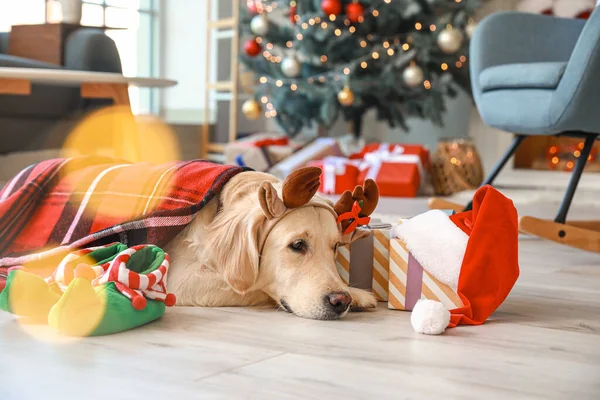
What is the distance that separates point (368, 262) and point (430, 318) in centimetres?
31

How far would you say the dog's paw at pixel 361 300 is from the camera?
1567mm

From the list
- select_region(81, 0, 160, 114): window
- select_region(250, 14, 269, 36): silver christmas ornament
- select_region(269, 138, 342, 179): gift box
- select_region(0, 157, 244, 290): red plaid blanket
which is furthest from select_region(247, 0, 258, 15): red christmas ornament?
select_region(0, 157, 244, 290): red plaid blanket

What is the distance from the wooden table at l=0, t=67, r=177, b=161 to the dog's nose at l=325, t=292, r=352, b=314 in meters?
1.49

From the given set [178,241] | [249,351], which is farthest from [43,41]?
[249,351]

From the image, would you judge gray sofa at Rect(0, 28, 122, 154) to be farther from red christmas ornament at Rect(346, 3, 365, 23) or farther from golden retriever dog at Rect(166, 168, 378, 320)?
golden retriever dog at Rect(166, 168, 378, 320)

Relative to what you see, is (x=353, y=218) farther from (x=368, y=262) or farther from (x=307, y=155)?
(x=307, y=155)

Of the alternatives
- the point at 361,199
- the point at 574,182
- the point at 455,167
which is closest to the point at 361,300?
the point at 361,199

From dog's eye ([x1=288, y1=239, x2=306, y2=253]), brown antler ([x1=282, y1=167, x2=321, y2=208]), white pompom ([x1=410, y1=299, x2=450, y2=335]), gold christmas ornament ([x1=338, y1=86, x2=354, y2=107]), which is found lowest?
white pompom ([x1=410, y1=299, x2=450, y2=335])

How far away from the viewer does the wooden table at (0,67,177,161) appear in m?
2.53

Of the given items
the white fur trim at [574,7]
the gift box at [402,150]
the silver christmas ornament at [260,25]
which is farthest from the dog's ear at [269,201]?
the white fur trim at [574,7]

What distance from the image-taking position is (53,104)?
3.49 metres

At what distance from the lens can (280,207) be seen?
1.49 metres

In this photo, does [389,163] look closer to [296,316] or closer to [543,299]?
[543,299]

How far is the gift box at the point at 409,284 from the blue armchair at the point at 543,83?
0.91 m
